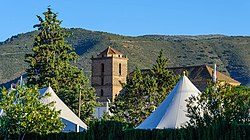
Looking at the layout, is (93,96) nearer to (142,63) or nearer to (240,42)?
(142,63)

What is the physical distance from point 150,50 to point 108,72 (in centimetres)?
2378

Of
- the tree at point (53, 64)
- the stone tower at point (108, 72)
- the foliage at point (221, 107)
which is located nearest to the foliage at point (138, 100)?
the tree at point (53, 64)

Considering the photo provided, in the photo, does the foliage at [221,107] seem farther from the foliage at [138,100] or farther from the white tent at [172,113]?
the foliage at [138,100]

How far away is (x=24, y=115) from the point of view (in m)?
31.3

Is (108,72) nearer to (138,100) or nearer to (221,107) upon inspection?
(138,100)

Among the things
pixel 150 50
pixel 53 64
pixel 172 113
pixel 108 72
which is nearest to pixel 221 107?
pixel 172 113

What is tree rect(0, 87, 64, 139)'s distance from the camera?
31.0 metres

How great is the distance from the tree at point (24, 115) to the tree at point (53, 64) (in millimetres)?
26579

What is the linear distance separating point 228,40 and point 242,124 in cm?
16021

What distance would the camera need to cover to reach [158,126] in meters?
30.2

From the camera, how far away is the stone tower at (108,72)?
13975 centimetres

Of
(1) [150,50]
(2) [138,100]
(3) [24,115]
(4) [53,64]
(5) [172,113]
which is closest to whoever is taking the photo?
(5) [172,113]

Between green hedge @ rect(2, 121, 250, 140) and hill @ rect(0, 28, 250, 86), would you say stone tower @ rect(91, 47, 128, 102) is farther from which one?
green hedge @ rect(2, 121, 250, 140)

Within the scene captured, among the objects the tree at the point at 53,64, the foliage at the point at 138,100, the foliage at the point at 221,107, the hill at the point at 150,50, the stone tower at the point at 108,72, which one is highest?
the hill at the point at 150,50
